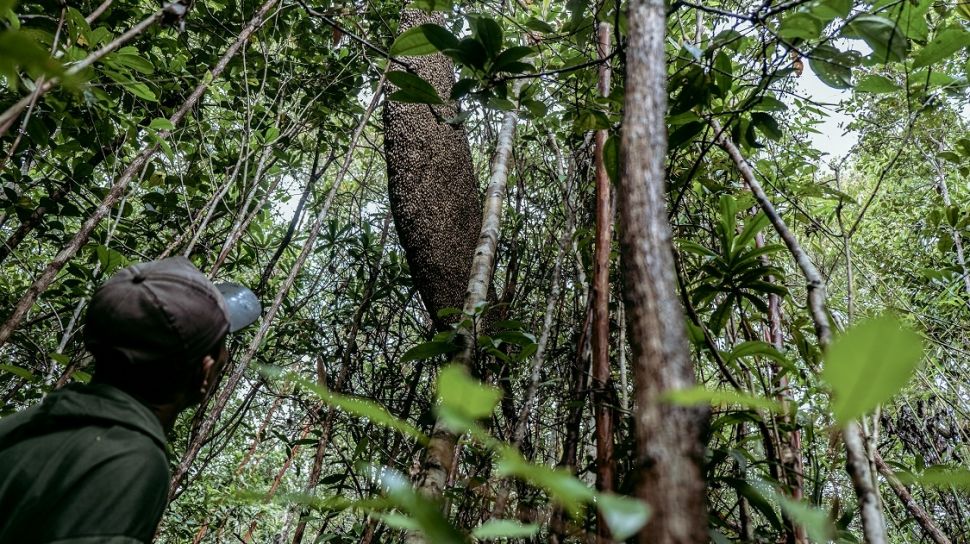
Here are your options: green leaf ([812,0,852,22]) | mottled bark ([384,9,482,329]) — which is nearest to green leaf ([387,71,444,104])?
green leaf ([812,0,852,22])

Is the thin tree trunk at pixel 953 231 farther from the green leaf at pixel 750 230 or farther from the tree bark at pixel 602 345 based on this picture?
the tree bark at pixel 602 345

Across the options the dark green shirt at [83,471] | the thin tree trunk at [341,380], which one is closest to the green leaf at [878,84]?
the dark green shirt at [83,471]

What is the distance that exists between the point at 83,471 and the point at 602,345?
1.00 m

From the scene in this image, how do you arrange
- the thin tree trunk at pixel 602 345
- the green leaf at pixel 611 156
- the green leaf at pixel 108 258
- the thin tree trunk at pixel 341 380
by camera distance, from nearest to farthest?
1. the thin tree trunk at pixel 602 345
2. the green leaf at pixel 611 156
3. the green leaf at pixel 108 258
4. the thin tree trunk at pixel 341 380

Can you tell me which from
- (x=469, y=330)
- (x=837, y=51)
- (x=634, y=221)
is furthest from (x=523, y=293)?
(x=634, y=221)

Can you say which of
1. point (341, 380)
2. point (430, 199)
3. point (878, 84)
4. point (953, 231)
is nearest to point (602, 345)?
point (878, 84)

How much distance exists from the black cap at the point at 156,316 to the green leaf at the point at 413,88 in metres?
0.58

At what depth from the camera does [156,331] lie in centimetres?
103

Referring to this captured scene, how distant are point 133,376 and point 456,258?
1.73 m

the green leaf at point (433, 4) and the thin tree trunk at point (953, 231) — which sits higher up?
the thin tree trunk at point (953, 231)

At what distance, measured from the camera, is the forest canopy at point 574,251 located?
327 mm

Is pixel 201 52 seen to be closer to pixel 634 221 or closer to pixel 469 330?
pixel 469 330

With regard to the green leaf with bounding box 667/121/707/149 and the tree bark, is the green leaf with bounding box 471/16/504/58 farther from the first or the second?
the green leaf with bounding box 667/121/707/149

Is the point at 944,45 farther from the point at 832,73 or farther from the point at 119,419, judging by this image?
the point at 119,419
